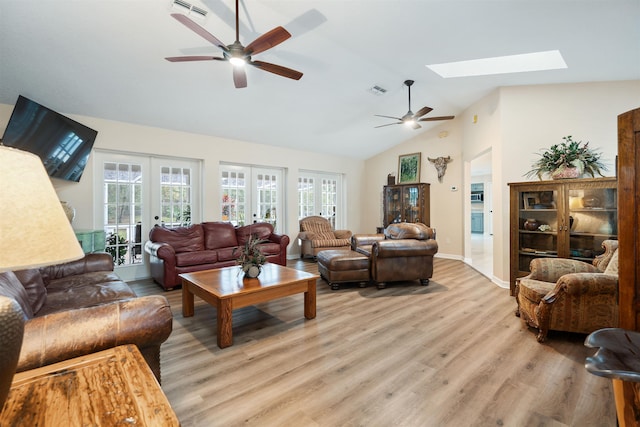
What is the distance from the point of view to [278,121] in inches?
204

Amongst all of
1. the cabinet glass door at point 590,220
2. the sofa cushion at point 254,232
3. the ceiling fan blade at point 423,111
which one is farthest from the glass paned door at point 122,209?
the cabinet glass door at point 590,220

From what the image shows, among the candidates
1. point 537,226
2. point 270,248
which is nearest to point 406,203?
point 537,226

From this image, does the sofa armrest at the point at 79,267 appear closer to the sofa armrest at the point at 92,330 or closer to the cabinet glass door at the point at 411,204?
the sofa armrest at the point at 92,330

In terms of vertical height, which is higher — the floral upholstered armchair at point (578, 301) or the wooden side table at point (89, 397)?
the wooden side table at point (89, 397)

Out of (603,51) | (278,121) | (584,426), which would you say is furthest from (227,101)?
(584,426)

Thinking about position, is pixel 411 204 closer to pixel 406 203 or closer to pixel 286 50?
pixel 406 203

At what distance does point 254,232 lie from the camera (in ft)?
17.5

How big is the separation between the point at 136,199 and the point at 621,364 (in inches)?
219

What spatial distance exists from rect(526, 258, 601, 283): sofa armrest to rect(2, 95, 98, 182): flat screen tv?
231 inches

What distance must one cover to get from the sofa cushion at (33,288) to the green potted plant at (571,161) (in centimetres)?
534

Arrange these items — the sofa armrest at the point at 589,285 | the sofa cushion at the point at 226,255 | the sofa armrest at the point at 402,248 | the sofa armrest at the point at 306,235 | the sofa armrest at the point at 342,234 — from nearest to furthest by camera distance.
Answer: the sofa armrest at the point at 589,285 < the sofa armrest at the point at 402,248 < the sofa cushion at the point at 226,255 < the sofa armrest at the point at 306,235 < the sofa armrest at the point at 342,234

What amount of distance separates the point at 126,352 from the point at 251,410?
0.91 m

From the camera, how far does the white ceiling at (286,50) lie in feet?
8.57

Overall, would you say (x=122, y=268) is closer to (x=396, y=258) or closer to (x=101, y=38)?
(x=101, y=38)
